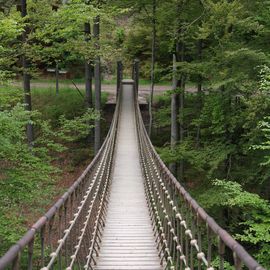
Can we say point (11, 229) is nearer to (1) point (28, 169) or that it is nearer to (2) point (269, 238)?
(1) point (28, 169)

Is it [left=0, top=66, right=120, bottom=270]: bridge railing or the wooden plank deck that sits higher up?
[left=0, top=66, right=120, bottom=270]: bridge railing

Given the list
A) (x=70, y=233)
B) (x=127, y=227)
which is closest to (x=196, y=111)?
(x=127, y=227)

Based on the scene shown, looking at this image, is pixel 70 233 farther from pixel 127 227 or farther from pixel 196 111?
pixel 196 111

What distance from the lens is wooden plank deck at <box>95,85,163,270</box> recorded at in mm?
4809

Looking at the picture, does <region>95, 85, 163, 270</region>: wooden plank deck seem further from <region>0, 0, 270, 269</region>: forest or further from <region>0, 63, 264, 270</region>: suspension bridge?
<region>0, 0, 270, 269</region>: forest

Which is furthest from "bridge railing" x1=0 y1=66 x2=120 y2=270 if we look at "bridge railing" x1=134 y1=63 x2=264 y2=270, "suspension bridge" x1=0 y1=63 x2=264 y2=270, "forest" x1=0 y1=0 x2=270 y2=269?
"forest" x1=0 y1=0 x2=270 y2=269

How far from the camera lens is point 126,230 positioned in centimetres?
591

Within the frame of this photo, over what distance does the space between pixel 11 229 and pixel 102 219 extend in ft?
8.40

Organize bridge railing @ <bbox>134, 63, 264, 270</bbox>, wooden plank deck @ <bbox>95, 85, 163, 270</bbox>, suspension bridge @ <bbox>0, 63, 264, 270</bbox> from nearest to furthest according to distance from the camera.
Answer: bridge railing @ <bbox>134, 63, 264, 270</bbox>
suspension bridge @ <bbox>0, 63, 264, 270</bbox>
wooden plank deck @ <bbox>95, 85, 163, 270</bbox>

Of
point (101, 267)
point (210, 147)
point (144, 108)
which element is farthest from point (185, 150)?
point (144, 108)

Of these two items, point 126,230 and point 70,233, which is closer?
point 70,233

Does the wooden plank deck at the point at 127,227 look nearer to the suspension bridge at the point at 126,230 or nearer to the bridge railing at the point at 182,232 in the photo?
the suspension bridge at the point at 126,230

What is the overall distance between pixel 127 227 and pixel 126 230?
4.8 inches

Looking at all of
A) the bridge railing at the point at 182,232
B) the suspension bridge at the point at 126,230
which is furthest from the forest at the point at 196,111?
the bridge railing at the point at 182,232
